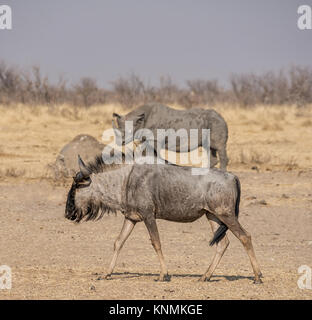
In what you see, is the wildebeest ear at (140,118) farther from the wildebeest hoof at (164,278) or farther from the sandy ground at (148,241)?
the wildebeest hoof at (164,278)

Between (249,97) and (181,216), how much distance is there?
33.3 meters

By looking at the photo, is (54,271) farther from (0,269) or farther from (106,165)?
(106,165)

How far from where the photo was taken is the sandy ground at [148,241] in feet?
25.6

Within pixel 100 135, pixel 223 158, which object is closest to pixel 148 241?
pixel 223 158

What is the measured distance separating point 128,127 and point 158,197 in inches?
296


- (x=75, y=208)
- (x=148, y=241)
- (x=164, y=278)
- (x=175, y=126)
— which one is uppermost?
(x=175, y=126)

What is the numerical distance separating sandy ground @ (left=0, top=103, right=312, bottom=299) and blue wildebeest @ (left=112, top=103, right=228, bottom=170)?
1.02m

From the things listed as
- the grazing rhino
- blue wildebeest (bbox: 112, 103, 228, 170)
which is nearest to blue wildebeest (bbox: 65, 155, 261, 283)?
blue wildebeest (bbox: 112, 103, 228, 170)

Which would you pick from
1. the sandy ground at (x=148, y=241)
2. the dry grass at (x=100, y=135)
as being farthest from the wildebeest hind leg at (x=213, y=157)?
the dry grass at (x=100, y=135)

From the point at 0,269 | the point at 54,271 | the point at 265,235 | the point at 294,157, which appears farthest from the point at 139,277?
the point at 294,157

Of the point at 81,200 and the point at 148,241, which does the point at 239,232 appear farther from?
the point at 148,241

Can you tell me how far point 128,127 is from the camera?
1573 cm

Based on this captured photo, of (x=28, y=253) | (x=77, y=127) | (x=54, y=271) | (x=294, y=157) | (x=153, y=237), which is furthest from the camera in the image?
(x=77, y=127)

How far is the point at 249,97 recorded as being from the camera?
41031 millimetres
